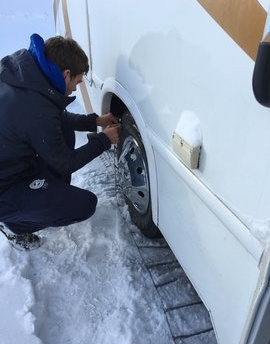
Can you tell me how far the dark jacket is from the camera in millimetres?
1842

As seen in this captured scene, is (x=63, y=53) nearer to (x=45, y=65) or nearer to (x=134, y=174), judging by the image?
(x=45, y=65)

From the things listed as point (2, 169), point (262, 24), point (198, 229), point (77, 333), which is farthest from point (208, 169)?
point (2, 169)

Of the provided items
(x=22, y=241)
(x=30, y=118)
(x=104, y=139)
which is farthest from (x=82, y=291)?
(x=30, y=118)

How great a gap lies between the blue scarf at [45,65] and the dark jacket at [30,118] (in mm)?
29

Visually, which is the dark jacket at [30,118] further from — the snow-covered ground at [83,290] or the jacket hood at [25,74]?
the snow-covered ground at [83,290]

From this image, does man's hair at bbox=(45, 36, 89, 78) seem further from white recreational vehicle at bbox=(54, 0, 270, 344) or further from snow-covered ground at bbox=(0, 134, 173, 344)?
snow-covered ground at bbox=(0, 134, 173, 344)

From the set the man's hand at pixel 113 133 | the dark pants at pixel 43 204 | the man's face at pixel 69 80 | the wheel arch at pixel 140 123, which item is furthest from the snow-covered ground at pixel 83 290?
the man's face at pixel 69 80

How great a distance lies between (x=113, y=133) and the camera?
223cm

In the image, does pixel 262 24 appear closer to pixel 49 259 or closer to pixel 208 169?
pixel 208 169

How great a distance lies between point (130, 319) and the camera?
1.93m

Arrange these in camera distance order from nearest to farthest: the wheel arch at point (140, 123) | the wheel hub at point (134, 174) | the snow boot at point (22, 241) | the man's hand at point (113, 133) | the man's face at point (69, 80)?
the wheel arch at point (140, 123) < the man's face at point (69, 80) < the wheel hub at point (134, 174) < the man's hand at point (113, 133) < the snow boot at point (22, 241)

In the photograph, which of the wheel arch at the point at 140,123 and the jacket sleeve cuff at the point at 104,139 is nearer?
the wheel arch at the point at 140,123

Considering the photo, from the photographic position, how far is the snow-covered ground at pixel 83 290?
73.8 inches

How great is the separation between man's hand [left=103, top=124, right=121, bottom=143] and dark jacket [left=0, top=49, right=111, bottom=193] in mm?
100
